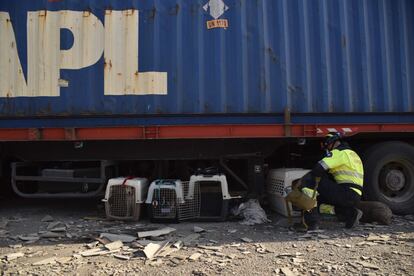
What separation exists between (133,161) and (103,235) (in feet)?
5.71

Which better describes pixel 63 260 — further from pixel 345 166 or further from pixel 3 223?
pixel 345 166

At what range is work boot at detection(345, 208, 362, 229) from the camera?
5.43 metres

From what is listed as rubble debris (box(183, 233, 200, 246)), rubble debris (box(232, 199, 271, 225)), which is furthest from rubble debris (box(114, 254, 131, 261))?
rubble debris (box(232, 199, 271, 225))

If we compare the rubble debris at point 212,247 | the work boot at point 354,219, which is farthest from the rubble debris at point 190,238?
the work boot at point 354,219

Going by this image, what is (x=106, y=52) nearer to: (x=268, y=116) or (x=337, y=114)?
→ (x=268, y=116)

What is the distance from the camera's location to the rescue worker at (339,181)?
5398mm

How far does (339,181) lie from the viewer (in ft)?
18.1

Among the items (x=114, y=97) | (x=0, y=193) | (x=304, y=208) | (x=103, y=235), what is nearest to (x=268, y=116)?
(x=304, y=208)

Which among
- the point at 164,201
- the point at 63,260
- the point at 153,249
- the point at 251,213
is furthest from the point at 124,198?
the point at 251,213

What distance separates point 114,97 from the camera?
583 cm

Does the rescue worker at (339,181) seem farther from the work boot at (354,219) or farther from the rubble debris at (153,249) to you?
the rubble debris at (153,249)

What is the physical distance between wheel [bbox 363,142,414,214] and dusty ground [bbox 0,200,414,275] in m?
0.26

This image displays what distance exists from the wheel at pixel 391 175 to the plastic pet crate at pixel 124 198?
126 inches

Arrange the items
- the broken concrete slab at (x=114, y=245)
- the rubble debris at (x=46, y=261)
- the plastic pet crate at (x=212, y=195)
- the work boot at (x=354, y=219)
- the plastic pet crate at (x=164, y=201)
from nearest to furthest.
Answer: the rubble debris at (x=46, y=261), the broken concrete slab at (x=114, y=245), the work boot at (x=354, y=219), the plastic pet crate at (x=164, y=201), the plastic pet crate at (x=212, y=195)
